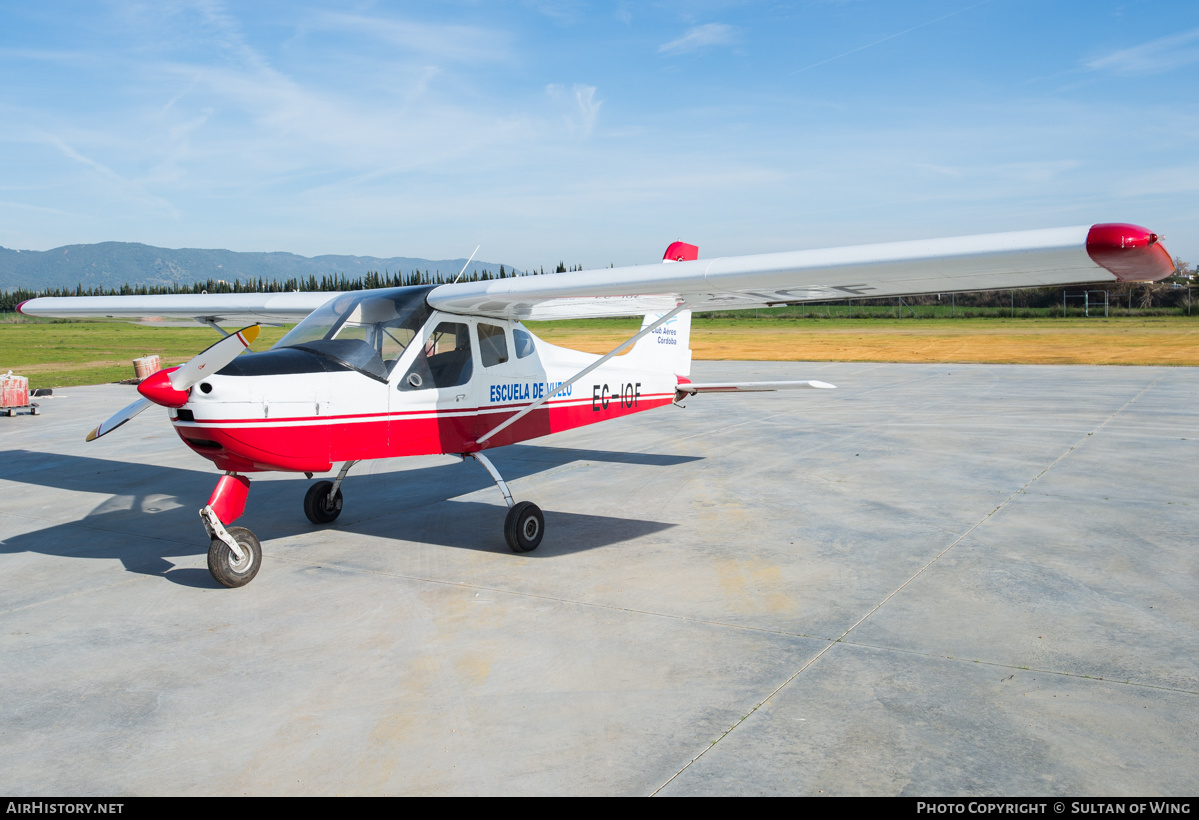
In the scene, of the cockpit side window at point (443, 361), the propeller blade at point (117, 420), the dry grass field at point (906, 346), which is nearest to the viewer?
the propeller blade at point (117, 420)

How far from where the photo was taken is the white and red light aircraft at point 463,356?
15.9 ft

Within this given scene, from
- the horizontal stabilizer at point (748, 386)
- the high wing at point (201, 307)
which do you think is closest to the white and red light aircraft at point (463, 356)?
the horizontal stabilizer at point (748, 386)

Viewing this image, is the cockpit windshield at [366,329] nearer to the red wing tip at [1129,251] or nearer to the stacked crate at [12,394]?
the red wing tip at [1129,251]

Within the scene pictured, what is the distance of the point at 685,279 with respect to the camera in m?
5.96

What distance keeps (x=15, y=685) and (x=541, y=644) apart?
2.75 metres

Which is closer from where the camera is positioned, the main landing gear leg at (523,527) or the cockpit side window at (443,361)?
the main landing gear leg at (523,527)

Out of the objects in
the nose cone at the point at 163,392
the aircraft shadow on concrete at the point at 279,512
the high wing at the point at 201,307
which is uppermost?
the high wing at the point at 201,307

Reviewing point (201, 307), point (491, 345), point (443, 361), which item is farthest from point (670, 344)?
point (201, 307)

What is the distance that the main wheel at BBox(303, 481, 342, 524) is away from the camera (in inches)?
293

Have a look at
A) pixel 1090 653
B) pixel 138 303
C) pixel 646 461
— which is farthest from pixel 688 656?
pixel 138 303

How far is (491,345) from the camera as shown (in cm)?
734

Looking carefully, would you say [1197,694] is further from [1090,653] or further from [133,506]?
[133,506]

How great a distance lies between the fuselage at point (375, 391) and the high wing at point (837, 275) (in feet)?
1.02

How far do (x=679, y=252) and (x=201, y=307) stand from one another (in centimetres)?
538
